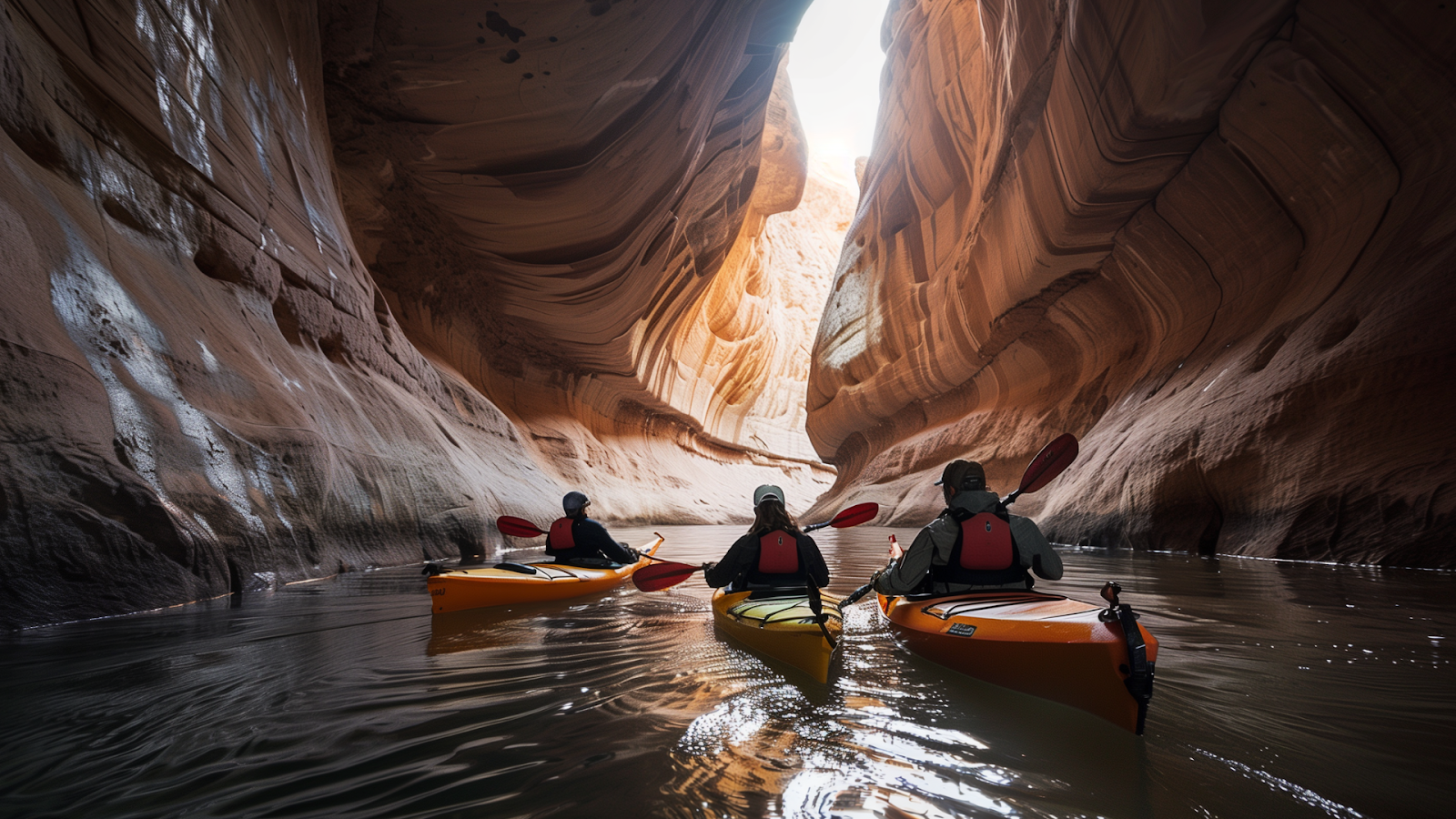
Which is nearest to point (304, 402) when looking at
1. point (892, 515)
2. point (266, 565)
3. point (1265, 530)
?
point (266, 565)

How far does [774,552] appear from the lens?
375 cm

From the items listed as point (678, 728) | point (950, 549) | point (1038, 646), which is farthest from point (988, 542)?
point (678, 728)

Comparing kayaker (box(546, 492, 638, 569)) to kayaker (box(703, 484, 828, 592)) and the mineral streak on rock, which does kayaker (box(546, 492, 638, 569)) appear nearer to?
kayaker (box(703, 484, 828, 592))

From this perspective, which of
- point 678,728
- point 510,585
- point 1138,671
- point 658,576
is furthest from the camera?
point 510,585

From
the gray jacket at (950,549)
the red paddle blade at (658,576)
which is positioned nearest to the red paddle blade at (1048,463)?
the gray jacket at (950,549)

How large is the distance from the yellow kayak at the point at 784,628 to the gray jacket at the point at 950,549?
0.42m

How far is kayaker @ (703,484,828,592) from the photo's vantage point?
371 centimetres

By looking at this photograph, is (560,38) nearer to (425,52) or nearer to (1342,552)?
(425,52)

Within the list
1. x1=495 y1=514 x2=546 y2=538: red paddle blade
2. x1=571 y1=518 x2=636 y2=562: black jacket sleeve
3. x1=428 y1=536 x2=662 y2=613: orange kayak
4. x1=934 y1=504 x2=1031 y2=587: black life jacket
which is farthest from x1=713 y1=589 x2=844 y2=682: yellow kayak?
x1=495 y1=514 x2=546 y2=538: red paddle blade

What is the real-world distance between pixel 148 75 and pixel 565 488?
10034 mm

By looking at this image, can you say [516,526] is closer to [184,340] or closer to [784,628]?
[184,340]

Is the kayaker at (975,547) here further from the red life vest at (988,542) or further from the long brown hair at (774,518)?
the long brown hair at (774,518)

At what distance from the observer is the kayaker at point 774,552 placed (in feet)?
12.2

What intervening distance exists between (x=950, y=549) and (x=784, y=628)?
965mm
